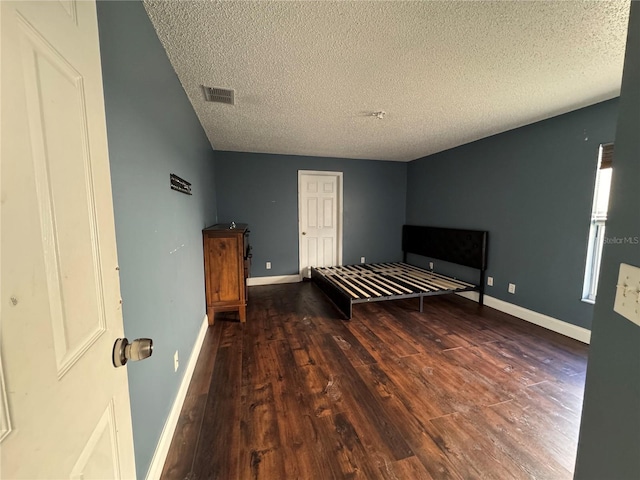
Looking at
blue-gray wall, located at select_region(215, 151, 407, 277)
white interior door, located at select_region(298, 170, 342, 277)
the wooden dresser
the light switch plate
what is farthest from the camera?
white interior door, located at select_region(298, 170, 342, 277)

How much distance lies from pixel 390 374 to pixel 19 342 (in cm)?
209

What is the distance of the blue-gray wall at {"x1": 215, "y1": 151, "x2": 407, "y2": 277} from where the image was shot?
4312mm

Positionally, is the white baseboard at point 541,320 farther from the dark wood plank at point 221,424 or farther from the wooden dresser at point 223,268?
the wooden dresser at point 223,268

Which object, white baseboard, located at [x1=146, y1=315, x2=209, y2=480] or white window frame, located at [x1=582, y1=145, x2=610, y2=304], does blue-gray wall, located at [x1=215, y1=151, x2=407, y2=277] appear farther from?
white window frame, located at [x1=582, y1=145, x2=610, y2=304]

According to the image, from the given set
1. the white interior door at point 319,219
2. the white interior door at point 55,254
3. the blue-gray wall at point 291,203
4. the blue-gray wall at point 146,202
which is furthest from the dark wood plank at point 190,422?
the white interior door at point 319,219

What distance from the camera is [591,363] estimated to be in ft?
2.47

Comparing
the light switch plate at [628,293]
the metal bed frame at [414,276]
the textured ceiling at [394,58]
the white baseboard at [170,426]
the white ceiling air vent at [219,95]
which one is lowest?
the white baseboard at [170,426]

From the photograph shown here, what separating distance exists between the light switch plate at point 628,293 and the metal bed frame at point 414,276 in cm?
239

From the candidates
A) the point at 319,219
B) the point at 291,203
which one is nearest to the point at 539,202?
the point at 319,219

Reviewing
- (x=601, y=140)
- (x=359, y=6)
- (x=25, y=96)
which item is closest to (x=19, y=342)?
(x=25, y=96)

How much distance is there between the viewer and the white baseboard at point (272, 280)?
445 centimetres

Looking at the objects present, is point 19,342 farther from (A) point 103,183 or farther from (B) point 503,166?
(B) point 503,166

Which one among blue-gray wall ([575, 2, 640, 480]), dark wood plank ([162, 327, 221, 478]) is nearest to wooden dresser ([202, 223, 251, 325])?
dark wood plank ([162, 327, 221, 478])

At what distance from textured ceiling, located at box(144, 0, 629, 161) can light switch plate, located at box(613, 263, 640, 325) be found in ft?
4.48
